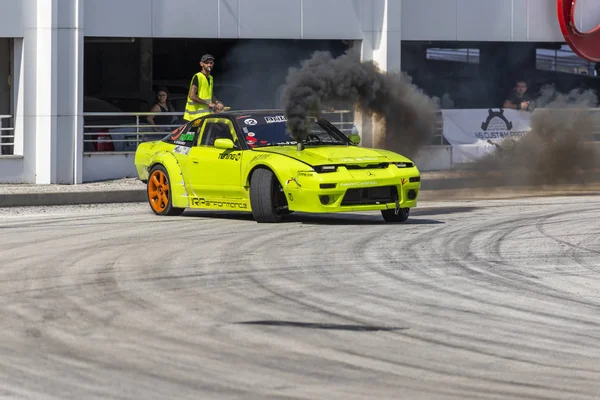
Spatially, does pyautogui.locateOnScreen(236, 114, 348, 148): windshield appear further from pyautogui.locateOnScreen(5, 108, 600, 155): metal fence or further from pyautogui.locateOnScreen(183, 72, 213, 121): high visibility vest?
pyautogui.locateOnScreen(5, 108, 600, 155): metal fence

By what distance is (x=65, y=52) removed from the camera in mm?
19172

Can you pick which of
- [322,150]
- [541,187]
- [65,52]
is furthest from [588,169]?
[65,52]

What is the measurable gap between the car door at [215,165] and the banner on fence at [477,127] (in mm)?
7177

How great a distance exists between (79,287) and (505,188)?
34.0ft

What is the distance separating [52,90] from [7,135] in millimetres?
1295

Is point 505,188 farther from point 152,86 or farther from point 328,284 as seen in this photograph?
point 328,284

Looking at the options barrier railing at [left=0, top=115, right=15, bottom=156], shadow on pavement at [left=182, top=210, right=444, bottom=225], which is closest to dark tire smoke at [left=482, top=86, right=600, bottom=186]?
shadow on pavement at [left=182, top=210, right=444, bottom=225]

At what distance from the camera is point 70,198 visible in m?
17.2

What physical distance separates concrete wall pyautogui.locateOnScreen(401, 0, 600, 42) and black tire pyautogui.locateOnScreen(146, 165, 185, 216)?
8.93 metres

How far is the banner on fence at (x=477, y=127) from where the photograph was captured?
68.6ft

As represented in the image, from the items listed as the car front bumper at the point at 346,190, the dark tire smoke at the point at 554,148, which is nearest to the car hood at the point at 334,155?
the car front bumper at the point at 346,190

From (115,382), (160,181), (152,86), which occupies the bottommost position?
(115,382)

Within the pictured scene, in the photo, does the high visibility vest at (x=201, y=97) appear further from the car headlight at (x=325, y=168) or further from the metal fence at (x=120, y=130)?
the car headlight at (x=325, y=168)

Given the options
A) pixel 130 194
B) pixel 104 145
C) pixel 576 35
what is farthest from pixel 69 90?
pixel 576 35
